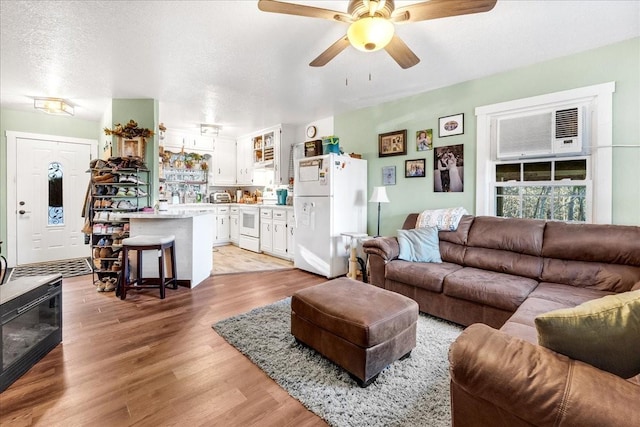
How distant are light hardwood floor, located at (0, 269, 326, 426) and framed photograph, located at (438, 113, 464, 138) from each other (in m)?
3.02

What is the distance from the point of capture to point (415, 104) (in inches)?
149

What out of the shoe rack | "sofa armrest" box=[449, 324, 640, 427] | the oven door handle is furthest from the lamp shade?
the oven door handle

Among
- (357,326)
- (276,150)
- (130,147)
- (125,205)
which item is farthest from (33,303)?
(276,150)

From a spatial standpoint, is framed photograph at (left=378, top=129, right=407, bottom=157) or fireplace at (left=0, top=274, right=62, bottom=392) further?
framed photograph at (left=378, top=129, right=407, bottom=157)

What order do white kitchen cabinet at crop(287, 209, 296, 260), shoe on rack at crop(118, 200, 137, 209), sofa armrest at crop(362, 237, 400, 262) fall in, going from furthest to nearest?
white kitchen cabinet at crop(287, 209, 296, 260) → shoe on rack at crop(118, 200, 137, 209) → sofa armrest at crop(362, 237, 400, 262)

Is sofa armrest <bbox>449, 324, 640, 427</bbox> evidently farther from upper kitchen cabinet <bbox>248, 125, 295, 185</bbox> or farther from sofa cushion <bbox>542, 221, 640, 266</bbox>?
upper kitchen cabinet <bbox>248, 125, 295, 185</bbox>

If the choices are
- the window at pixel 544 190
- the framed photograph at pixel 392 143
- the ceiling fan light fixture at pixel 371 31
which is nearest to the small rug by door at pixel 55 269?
the framed photograph at pixel 392 143

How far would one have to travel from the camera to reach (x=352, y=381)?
176 centimetres

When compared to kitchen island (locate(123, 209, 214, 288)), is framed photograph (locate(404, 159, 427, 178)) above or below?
above

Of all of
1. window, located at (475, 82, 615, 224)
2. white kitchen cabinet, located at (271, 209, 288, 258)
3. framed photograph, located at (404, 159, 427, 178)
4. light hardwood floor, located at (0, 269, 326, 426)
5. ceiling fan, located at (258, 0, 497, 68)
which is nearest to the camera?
light hardwood floor, located at (0, 269, 326, 426)

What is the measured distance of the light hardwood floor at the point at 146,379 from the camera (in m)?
1.49

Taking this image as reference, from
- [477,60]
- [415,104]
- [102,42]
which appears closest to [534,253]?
[477,60]

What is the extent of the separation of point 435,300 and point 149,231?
10.6 feet

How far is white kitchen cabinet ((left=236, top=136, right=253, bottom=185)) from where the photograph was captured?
6.36 m
